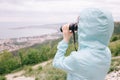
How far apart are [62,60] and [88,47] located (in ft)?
0.74

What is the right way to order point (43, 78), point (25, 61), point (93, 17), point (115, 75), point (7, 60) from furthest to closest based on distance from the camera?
point (7, 60)
point (25, 61)
point (43, 78)
point (115, 75)
point (93, 17)

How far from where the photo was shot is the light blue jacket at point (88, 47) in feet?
11.0

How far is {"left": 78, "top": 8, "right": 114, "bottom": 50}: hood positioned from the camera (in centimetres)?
334

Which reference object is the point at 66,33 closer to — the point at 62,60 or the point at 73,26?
the point at 73,26

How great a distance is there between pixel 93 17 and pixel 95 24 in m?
0.06

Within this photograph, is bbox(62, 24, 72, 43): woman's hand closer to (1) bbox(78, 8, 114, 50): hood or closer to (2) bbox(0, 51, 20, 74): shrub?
(1) bbox(78, 8, 114, 50): hood

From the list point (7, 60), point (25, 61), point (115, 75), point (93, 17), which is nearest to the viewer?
point (93, 17)

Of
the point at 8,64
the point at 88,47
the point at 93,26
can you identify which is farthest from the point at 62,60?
the point at 8,64

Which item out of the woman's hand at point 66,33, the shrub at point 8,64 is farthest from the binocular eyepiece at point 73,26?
the shrub at point 8,64

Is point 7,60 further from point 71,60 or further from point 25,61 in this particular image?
point 71,60

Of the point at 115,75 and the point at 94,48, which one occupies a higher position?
the point at 94,48

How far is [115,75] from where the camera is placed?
13812 mm

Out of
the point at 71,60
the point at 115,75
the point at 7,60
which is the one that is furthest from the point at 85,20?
the point at 7,60

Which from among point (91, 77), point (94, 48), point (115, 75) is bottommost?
point (115, 75)
